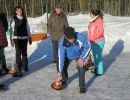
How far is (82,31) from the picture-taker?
16688 mm

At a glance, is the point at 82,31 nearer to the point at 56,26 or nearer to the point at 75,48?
the point at 56,26

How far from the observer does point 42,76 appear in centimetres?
1056

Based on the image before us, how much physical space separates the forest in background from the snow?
0.56m

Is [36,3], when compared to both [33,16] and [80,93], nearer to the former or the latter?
[33,16]

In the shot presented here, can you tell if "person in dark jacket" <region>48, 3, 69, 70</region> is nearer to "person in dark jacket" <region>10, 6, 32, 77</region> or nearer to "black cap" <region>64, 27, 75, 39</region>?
"person in dark jacket" <region>10, 6, 32, 77</region>

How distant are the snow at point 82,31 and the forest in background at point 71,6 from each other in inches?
21.9

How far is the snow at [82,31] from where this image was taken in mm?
13562

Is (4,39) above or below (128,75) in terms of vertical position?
above

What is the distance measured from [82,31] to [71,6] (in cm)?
429

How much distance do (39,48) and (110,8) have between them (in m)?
8.16

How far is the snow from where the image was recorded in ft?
44.5

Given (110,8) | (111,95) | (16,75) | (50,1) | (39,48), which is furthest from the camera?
(110,8)

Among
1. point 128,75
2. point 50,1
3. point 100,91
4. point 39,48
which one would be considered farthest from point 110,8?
point 100,91

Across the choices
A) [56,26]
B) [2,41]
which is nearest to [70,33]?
[2,41]
